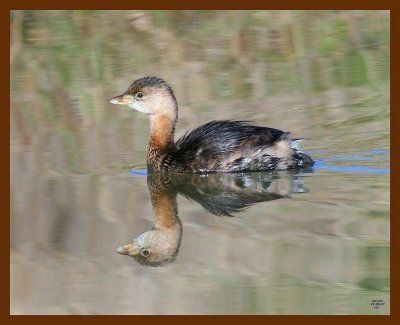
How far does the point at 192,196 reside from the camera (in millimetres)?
9977

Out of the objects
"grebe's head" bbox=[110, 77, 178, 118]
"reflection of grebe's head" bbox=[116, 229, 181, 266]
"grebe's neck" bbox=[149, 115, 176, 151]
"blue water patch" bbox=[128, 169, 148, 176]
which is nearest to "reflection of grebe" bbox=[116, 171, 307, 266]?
"reflection of grebe's head" bbox=[116, 229, 181, 266]

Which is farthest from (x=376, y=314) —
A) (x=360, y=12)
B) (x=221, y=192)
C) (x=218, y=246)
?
(x=360, y=12)

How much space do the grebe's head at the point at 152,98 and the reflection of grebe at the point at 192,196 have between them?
34.7 inches

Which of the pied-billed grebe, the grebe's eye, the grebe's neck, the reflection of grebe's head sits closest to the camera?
the reflection of grebe's head

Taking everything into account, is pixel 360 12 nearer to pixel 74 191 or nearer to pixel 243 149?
pixel 243 149

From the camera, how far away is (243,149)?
10641 mm

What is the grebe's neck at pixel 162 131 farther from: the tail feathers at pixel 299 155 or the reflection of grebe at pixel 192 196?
the tail feathers at pixel 299 155

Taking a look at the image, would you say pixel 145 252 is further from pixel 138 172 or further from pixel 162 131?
pixel 162 131

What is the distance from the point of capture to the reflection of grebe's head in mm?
8273

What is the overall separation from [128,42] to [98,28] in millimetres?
762

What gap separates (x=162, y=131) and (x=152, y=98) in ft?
1.20

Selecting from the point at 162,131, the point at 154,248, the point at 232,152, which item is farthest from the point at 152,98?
the point at 154,248

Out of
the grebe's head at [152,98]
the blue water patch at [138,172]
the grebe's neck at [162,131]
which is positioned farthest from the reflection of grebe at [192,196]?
the grebe's head at [152,98]

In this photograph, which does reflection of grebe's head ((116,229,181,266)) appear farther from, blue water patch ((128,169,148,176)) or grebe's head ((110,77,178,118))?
grebe's head ((110,77,178,118))
